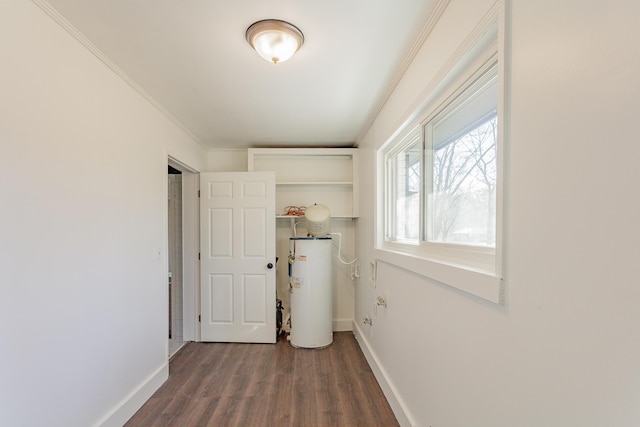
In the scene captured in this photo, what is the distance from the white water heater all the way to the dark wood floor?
144 mm

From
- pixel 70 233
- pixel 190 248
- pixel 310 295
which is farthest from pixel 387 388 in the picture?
pixel 190 248

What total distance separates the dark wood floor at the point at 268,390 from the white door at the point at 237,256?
0.31m

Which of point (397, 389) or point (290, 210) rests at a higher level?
point (290, 210)

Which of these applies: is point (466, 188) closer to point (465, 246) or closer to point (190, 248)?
point (465, 246)

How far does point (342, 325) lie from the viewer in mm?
3869

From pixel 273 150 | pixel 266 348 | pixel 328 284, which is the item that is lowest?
pixel 266 348

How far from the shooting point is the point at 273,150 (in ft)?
12.3

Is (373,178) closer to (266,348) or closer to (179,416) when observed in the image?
(266,348)

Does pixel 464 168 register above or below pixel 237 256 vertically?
above

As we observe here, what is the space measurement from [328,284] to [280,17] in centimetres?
259

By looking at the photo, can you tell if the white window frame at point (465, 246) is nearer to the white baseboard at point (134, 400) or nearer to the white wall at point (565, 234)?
the white wall at point (565, 234)

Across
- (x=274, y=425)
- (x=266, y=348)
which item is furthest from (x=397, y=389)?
(x=266, y=348)

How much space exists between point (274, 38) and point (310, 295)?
8.18ft

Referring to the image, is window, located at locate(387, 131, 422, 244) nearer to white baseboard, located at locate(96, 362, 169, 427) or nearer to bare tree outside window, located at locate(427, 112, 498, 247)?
bare tree outside window, located at locate(427, 112, 498, 247)
